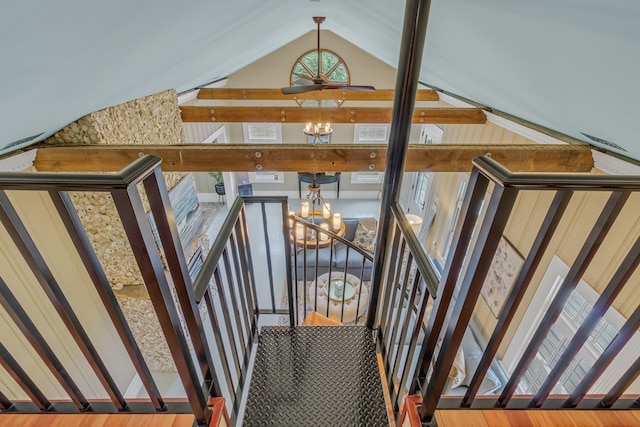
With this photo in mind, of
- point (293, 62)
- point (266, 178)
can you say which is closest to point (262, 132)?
point (266, 178)

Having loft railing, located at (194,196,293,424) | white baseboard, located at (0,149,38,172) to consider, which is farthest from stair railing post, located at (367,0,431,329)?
white baseboard, located at (0,149,38,172)

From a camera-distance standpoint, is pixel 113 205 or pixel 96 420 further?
pixel 113 205

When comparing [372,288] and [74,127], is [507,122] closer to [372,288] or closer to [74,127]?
[372,288]

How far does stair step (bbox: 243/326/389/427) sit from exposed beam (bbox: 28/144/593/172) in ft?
4.04

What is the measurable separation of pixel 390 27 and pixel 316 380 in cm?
267

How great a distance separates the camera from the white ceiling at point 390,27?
0.96 m

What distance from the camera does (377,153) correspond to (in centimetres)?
229

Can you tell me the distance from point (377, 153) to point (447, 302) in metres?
1.51

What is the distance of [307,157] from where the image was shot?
233 centimetres

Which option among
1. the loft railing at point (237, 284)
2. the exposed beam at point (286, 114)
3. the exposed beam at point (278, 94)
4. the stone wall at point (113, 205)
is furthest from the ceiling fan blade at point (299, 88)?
the loft railing at point (237, 284)

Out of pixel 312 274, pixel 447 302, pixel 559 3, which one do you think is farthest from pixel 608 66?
pixel 312 274

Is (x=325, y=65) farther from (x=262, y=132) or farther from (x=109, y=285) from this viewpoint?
(x=109, y=285)

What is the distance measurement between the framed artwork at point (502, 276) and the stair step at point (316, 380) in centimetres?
214

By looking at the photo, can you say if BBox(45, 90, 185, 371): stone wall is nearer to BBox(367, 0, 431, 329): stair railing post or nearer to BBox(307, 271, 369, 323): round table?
BBox(307, 271, 369, 323): round table
